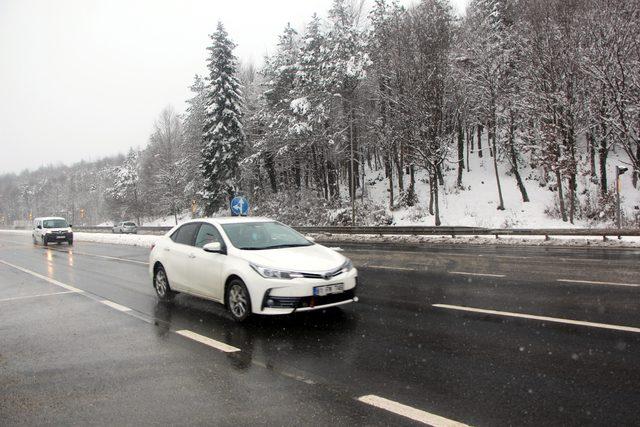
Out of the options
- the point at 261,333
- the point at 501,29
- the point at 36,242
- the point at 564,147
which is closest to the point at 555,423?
the point at 261,333

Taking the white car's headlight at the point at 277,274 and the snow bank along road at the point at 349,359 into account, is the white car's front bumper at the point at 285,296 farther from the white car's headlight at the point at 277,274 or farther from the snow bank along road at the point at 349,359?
the snow bank along road at the point at 349,359

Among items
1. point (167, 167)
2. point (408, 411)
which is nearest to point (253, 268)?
point (408, 411)

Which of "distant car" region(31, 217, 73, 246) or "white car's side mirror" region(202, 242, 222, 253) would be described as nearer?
"white car's side mirror" region(202, 242, 222, 253)

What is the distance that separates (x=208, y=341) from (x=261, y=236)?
7.51 feet

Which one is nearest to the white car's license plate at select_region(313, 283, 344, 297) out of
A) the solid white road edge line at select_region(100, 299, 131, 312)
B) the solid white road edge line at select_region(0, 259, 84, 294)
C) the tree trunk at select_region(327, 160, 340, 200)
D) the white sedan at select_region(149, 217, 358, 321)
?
the white sedan at select_region(149, 217, 358, 321)

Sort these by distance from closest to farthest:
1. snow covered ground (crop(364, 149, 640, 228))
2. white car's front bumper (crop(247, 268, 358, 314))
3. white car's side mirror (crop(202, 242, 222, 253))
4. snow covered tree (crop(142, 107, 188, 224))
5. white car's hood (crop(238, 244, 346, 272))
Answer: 1. white car's front bumper (crop(247, 268, 358, 314))
2. white car's hood (crop(238, 244, 346, 272))
3. white car's side mirror (crop(202, 242, 222, 253))
4. snow covered ground (crop(364, 149, 640, 228))
5. snow covered tree (crop(142, 107, 188, 224))

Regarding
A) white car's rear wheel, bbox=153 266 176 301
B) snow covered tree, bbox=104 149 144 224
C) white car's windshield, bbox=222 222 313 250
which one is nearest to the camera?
white car's windshield, bbox=222 222 313 250

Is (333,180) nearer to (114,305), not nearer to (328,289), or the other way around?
(114,305)

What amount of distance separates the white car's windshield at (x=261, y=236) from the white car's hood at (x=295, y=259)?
1.01ft

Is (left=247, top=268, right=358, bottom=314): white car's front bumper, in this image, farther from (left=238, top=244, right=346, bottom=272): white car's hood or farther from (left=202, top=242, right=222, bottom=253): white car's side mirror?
(left=202, top=242, right=222, bottom=253): white car's side mirror

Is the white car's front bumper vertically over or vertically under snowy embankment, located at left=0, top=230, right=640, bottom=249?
over

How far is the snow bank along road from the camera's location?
13.1 feet

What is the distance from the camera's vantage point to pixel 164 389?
183 inches

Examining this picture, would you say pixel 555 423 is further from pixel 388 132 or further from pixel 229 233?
pixel 388 132
